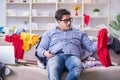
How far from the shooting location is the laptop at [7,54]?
8.83 feet

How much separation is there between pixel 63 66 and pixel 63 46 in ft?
0.91

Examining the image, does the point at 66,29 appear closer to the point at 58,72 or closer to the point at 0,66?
the point at 58,72

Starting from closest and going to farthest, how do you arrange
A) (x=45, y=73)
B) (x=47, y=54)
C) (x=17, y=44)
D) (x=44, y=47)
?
(x=45, y=73) < (x=47, y=54) < (x=44, y=47) < (x=17, y=44)

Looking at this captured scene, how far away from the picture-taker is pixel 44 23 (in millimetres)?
6598

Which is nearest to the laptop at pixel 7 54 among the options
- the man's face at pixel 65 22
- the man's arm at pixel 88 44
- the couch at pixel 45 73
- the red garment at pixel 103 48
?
the couch at pixel 45 73

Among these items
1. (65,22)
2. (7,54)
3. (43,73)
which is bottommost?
(43,73)

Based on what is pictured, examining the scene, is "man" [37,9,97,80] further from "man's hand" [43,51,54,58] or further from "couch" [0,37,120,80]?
"couch" [0,37,120,80]

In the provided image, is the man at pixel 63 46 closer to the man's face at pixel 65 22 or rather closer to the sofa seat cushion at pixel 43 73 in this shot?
the man's face at pixel 65 22

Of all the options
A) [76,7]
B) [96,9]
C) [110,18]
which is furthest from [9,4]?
[110,18]

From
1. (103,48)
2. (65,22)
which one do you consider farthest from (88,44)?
(65,22)

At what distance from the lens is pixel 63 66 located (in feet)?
8.34

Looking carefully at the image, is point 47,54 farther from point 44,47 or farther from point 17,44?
point 17,44

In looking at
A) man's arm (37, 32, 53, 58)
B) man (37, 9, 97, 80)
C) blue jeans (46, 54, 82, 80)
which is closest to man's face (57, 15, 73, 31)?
man (37, 9, 97, 80)

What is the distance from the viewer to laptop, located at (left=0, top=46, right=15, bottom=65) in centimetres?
269
